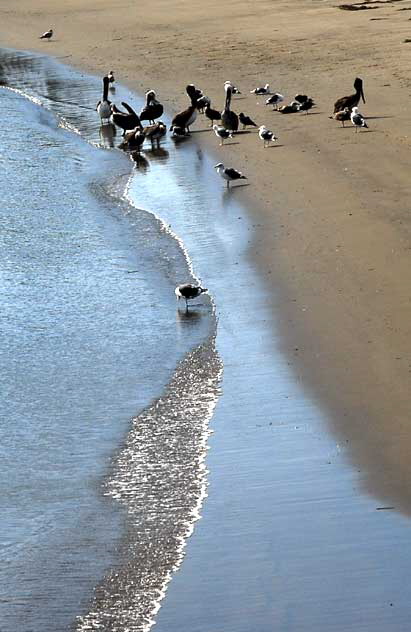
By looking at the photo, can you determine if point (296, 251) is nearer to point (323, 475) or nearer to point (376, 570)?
point (323, 475)

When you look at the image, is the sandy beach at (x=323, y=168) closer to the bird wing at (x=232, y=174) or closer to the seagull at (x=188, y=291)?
the bird wing at (x=232, y=174)

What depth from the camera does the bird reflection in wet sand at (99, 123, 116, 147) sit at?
66.0 feet

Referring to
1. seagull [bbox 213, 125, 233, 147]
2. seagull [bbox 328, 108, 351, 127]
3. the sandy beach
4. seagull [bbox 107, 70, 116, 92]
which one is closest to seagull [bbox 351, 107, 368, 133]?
the sandy beach

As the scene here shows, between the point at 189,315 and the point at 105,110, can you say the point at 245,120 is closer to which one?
the point at 105,110

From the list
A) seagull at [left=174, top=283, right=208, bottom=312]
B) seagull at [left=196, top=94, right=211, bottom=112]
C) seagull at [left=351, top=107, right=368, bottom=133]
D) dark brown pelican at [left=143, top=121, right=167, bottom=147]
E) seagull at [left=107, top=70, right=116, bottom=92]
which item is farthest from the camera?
seagull at [left=107, top=70, right=116, bottom=92]

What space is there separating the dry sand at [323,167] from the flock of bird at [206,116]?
0.23m

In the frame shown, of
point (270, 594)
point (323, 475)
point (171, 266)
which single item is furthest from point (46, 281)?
point (270, 594)

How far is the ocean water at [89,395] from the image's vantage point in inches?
269

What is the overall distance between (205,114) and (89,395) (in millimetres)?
11736

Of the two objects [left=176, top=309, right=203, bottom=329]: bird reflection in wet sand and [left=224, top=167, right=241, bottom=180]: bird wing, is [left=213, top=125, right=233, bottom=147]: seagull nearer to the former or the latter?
[left=224, top=167, right=241, bottom=180]: bird wing

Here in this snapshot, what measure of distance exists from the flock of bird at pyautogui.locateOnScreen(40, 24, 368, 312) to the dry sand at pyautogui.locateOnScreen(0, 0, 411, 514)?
0.23 meters

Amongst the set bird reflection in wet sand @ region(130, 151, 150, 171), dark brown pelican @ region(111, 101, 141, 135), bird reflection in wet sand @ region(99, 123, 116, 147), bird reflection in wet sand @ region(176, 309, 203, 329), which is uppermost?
bird reflection in wet sand @ region(176, 309, 203, 329)

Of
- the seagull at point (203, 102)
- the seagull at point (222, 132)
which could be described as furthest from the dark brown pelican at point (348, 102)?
the seagull at point (203, 102)

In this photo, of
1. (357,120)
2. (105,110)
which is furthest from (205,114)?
(357,120)
